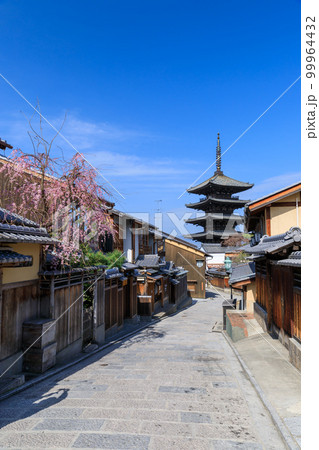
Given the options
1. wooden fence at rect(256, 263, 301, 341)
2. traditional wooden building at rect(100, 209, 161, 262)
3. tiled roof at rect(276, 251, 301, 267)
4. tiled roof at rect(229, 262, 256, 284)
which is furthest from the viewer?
traditional wooden building at rect(100, 209, 161, 262)

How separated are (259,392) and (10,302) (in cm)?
703

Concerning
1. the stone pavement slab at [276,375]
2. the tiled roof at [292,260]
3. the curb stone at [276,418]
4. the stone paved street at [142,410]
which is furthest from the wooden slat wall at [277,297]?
the curb stone at [276,418]

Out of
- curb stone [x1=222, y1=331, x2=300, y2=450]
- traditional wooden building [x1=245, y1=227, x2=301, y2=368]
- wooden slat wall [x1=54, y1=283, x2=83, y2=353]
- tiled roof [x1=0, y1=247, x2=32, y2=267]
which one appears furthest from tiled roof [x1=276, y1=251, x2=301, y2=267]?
wooden slat wall [x1=54, y1=283, x2=83, y2=353]

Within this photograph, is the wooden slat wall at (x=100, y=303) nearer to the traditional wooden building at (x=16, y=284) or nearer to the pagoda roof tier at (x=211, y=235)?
the traditional wooden building at (x=16, y=284)

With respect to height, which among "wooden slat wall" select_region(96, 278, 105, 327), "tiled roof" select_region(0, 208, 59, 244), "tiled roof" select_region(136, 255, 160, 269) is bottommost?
"wooden slat wall" select_region(96, 278, 105, 327)

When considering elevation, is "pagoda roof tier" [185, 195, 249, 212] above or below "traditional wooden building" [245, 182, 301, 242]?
above

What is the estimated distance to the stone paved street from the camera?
5.15 meters

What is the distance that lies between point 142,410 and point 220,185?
5095cm

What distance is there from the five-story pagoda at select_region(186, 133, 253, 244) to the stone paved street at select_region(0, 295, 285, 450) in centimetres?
4708

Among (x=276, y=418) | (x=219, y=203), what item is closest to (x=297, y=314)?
(x=276, y=418)

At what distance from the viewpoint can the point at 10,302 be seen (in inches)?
344

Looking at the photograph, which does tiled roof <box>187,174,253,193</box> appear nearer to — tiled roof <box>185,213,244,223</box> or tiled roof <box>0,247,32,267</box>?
tiled roof <box>185,213,244,223</box>

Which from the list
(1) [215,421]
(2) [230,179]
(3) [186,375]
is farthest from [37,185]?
(2) [230,179]

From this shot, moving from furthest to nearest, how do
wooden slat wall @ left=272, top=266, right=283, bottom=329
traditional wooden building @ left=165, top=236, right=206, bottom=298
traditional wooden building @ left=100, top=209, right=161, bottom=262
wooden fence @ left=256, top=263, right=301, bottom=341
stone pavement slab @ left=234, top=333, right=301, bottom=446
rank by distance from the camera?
1. traditional wooden building @ left=165, top=236, right=206, bottom=298
2. traditional wooden building @ left=100, top=209, right=161, bottom=262
3. wooden slat wall @ left=272, top=266, right=283, bottom=329
4. wooden fence @ left=256, top=263, right=301, bottom=341
5. stone pavement slab @ left=234, top=333, right=301, bottom=446
